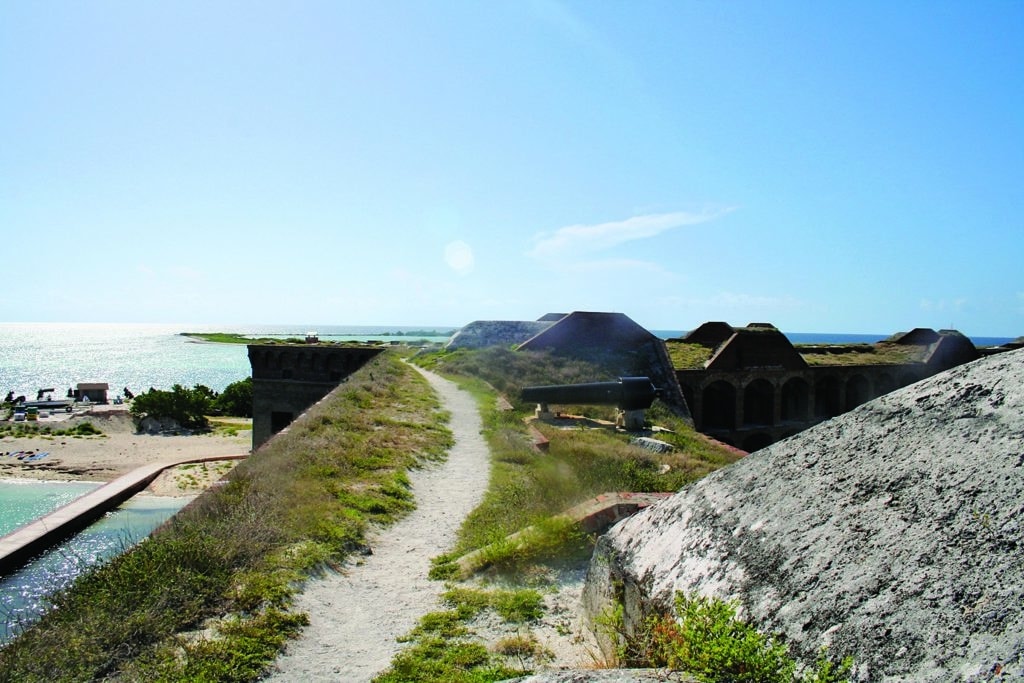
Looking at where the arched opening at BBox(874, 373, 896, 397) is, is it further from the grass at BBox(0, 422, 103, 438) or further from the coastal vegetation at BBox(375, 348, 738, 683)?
the grass at BBox(0, 422, 103, 438)

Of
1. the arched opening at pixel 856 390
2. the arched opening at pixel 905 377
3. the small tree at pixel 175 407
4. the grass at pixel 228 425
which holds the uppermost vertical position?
the arched opening at pixel 905 377

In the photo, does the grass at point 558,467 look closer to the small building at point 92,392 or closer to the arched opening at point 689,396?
the arched opening at point 689,396

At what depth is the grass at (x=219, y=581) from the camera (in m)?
2.96

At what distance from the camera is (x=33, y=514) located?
1809cm

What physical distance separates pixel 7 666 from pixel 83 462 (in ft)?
93.4

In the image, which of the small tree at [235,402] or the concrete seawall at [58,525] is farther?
the small tree at [235,402]

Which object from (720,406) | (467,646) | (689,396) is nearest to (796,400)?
(720,406)

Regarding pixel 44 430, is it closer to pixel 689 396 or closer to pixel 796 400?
pixel 689 396

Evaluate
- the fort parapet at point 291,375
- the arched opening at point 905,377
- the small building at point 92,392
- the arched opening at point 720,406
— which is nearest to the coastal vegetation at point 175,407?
the fort parapet at point 291,375

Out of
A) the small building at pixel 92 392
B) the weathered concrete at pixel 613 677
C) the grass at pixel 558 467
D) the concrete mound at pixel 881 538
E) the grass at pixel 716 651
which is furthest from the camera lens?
the small building at pixel 92 392

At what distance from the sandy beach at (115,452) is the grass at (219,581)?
13938 mm

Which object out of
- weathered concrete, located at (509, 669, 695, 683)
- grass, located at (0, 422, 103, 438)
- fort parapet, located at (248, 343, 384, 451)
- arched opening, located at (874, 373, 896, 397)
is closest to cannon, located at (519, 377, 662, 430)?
weathered concrete, located at (509, 669, 695, 683)

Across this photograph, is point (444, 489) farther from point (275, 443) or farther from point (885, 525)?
point (885, 525)

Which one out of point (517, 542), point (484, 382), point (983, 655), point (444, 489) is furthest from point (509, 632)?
point (484, 382)
